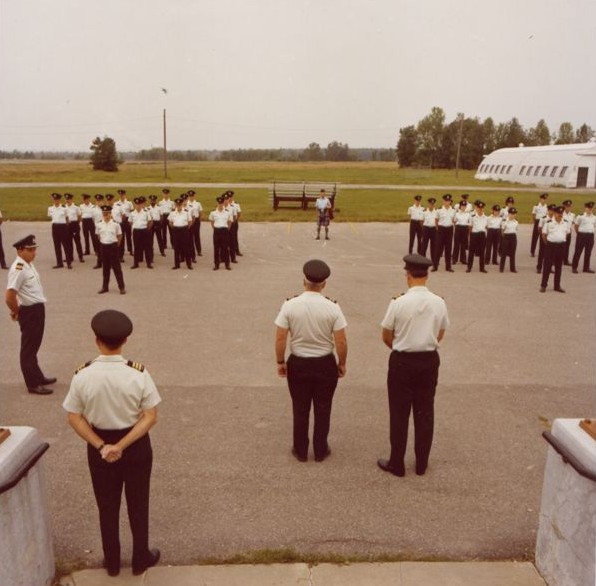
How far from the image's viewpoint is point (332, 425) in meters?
6.29

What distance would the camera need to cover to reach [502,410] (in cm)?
668

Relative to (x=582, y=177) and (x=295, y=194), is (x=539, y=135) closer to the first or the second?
(x=582, y=177)

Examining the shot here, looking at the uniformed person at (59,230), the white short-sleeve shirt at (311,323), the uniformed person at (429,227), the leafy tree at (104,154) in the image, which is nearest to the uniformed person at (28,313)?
the white short-sleeve shirt at (311,323)

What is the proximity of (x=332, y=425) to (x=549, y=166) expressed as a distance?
5108 centimetres

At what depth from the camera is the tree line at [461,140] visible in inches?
3964

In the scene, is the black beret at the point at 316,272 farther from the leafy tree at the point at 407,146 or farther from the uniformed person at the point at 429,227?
the leafy tree at the point at 407,146

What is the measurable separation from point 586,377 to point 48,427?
6.68 meters

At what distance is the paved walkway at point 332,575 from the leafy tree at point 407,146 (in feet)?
339

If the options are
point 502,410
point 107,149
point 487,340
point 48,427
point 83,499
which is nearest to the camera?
point 83,499

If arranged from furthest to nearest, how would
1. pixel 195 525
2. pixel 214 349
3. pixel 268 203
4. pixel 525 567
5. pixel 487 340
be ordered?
pixel 268 203
pixel 487 340
pixel 214 349
pixel 195 525
pixel 525 567

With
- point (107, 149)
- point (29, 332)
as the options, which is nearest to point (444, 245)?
point (29, 332)

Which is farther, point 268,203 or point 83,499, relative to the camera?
point 268,203

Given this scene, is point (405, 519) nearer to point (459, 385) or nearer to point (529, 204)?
point (459, 385)

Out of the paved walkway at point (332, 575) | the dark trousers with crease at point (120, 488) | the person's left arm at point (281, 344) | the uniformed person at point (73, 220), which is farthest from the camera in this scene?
the uniformed person at point (73, 220)
